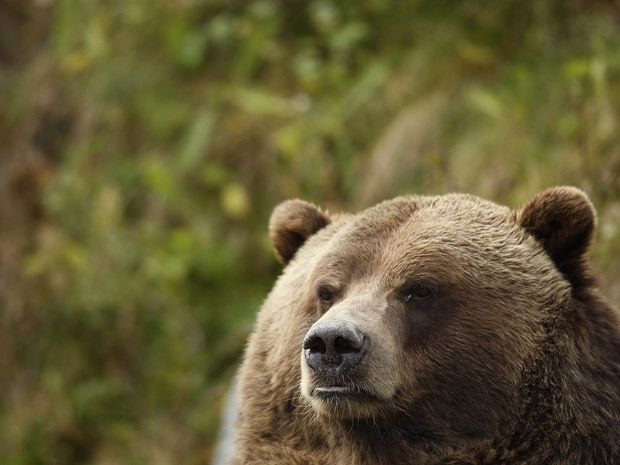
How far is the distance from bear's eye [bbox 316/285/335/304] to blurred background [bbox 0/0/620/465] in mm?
3831

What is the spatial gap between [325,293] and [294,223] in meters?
0.84

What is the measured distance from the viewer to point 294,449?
5023 mm

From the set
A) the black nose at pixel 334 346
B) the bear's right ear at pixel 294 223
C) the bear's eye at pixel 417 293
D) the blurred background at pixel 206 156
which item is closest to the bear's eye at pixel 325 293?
the bear's eye at pixel 417 293

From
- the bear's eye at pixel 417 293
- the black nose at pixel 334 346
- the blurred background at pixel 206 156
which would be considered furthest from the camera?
the blurred background at pixel 206 156

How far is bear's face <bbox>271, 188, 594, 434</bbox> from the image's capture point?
447 centimetres

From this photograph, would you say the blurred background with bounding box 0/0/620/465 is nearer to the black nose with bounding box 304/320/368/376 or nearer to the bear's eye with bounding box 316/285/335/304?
the bear's eye with bounding box 316/285/335/304

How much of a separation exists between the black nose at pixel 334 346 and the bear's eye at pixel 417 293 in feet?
1.31

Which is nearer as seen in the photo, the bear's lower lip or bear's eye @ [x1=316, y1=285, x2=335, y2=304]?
the bear's lower lip

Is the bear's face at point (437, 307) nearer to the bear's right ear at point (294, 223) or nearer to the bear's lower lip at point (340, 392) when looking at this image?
the bear's lower lip at point (340, 392)

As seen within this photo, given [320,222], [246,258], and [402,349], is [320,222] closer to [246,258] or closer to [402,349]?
[402,349]

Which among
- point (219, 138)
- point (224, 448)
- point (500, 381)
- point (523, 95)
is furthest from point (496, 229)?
point (219, 138)

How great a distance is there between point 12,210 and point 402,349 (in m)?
8.10

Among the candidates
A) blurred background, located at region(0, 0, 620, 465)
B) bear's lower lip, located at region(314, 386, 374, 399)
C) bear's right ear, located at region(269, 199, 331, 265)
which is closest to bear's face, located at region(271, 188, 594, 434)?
bear's lower lip, located at region(314, 386, 374, 399)

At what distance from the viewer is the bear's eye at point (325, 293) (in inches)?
193
